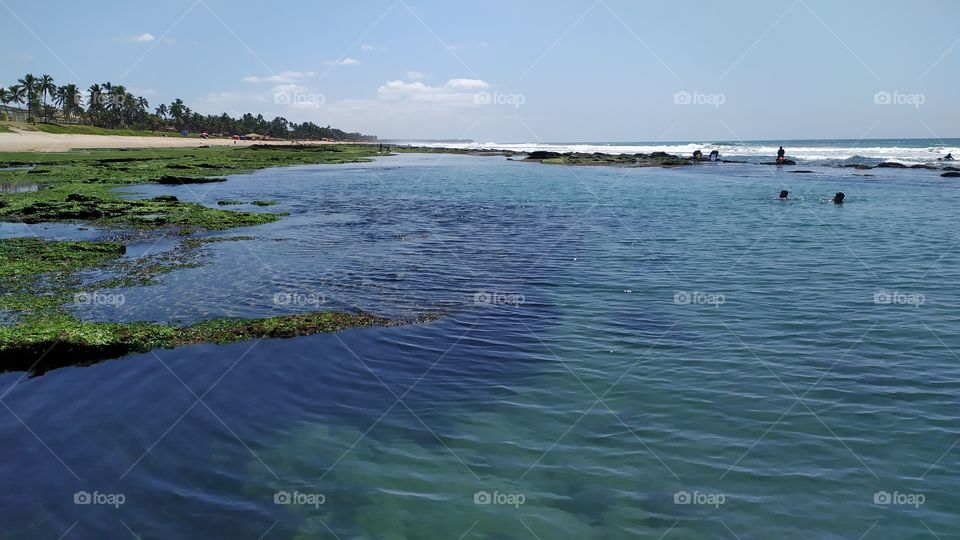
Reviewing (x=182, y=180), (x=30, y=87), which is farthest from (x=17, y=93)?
(x=182, y=180)

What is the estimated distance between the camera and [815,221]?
34406mm

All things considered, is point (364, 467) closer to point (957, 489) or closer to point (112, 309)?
point (957, 489)

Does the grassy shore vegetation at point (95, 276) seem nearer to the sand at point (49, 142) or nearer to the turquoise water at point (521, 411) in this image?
the turquoise water at point (521, 411)

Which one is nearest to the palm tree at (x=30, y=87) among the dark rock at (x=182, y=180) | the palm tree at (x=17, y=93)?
the palm tree at (x=17, y=93)

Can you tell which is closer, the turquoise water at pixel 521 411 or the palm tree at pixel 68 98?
the turquoise water at pixel 521 411

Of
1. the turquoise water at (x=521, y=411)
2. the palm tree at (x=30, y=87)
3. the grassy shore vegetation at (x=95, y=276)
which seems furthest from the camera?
the palm tree at (x=30, y=87)

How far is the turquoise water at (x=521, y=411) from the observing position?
25.0ft

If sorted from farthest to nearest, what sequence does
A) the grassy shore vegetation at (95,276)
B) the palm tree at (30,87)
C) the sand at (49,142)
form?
the palm tree at (30,87) < the sand at (49,142) < the grassy shore vegetation at (95,276)

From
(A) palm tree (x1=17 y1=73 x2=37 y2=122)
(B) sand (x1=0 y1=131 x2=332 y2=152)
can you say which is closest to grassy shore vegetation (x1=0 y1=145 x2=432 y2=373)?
(B) sand (x1=0 y1=131 x2=332 y2=152)

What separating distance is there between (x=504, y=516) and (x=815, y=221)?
33.3 metres

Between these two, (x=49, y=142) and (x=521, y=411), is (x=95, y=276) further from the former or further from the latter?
(x=49, y=142)

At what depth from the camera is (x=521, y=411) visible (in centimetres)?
1048

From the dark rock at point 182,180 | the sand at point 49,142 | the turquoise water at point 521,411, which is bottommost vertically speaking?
the turquoise water at point 521,411

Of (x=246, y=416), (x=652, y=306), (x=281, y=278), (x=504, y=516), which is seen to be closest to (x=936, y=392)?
(x=652, y=306)
